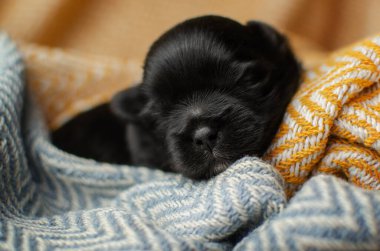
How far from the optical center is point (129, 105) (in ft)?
4.75

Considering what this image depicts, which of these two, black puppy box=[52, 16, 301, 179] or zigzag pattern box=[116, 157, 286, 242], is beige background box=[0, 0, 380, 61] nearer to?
black puppy box=[52, 16, 301, 179]

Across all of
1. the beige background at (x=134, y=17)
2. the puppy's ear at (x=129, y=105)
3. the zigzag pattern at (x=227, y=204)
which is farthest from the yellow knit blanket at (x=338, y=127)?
the beige background at (x=134, y=17)

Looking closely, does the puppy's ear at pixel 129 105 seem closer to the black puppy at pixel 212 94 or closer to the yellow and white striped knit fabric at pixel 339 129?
the black puppy at pixel 212 94

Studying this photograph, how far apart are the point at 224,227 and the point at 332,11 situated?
4.71 ft

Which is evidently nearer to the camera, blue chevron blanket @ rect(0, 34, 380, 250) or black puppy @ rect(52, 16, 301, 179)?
blue chevron blanket @ rect(0, 34, 380, 250)

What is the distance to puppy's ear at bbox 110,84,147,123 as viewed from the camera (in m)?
1.44

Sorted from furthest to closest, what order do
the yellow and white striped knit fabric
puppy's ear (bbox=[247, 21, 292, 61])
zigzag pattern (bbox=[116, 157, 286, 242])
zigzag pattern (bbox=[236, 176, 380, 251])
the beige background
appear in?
1. the beige background
2. puppy's ear (bbox=[247, 21, 292, 61])
3. the yellow and white striped knit fabric
4. zigzag pattern (bbox=[116, 157, 286, 242])
5. zigzag pattern (bbox=[236, 176, 380, 251])

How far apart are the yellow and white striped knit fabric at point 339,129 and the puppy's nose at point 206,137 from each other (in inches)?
6.8

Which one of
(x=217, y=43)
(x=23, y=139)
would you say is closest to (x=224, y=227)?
(x=217, y=43)

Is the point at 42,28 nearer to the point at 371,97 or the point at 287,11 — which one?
the point at 287,11

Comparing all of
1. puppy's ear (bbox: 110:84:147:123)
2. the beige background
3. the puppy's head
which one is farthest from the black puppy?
the beige background

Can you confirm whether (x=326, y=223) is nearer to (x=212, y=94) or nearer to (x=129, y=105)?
(x=212, y=94)

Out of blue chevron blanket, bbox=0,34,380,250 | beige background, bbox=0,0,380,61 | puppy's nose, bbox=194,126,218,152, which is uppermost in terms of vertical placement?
beige background, bbox=0,0,380,61

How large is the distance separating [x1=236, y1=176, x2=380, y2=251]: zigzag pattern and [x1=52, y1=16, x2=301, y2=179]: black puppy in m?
0.27
